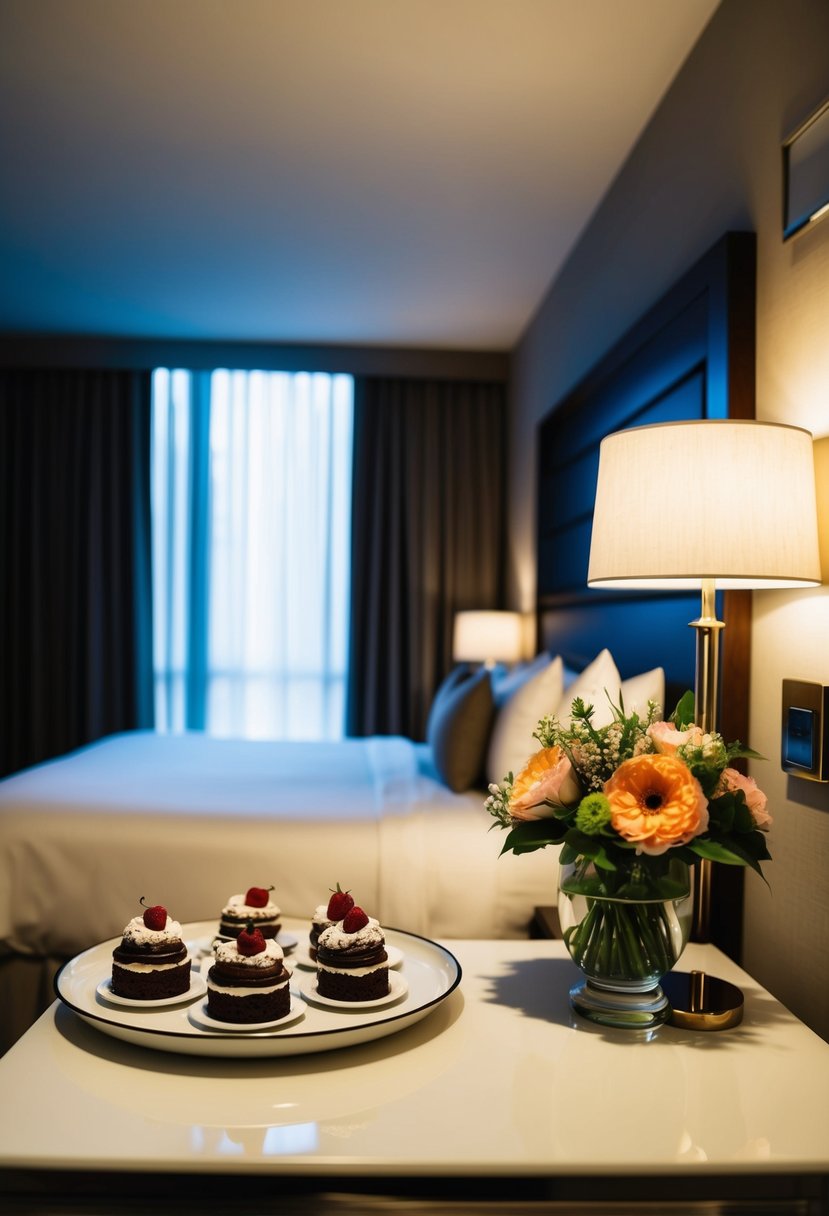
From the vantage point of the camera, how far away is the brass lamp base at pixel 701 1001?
1240 mm

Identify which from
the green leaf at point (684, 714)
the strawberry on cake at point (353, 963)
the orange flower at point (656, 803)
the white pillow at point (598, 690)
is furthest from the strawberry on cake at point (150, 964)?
the white pillow at point (598, 690)

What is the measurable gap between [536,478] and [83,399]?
2.68 meters

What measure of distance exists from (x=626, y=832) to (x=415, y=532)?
438 centimetres

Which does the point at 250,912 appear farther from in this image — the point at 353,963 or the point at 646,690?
the point at 646,690

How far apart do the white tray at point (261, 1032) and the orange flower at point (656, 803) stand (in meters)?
A: 0.33

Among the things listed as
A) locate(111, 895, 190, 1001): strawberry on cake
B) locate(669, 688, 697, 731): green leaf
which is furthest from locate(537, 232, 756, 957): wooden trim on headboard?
locate(111, 895, 190, 1001): strawberry on cake

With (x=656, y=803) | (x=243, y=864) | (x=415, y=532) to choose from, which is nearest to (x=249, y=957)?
(x=656, y=803)

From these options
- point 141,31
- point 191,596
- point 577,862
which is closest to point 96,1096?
point 577,862

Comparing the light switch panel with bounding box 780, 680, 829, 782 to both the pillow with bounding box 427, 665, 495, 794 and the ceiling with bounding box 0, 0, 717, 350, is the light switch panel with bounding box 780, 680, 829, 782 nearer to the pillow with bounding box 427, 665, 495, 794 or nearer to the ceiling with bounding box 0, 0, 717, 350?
the pillow with bounding box 427, 665, 495, 794

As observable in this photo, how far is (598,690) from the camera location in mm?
2264

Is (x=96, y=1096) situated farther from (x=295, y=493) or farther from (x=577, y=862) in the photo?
(x=295, y=493)

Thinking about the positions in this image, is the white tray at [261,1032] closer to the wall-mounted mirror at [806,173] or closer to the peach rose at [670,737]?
the peach rose at [670,737]

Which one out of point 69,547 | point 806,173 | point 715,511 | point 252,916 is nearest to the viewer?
point 715,511

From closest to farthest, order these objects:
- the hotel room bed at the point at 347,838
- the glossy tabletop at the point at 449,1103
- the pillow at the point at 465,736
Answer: the glossy tabletop at the point at 449,1103
the hotel room bed at the point at 347,838
the pillow at the point at 465,736
